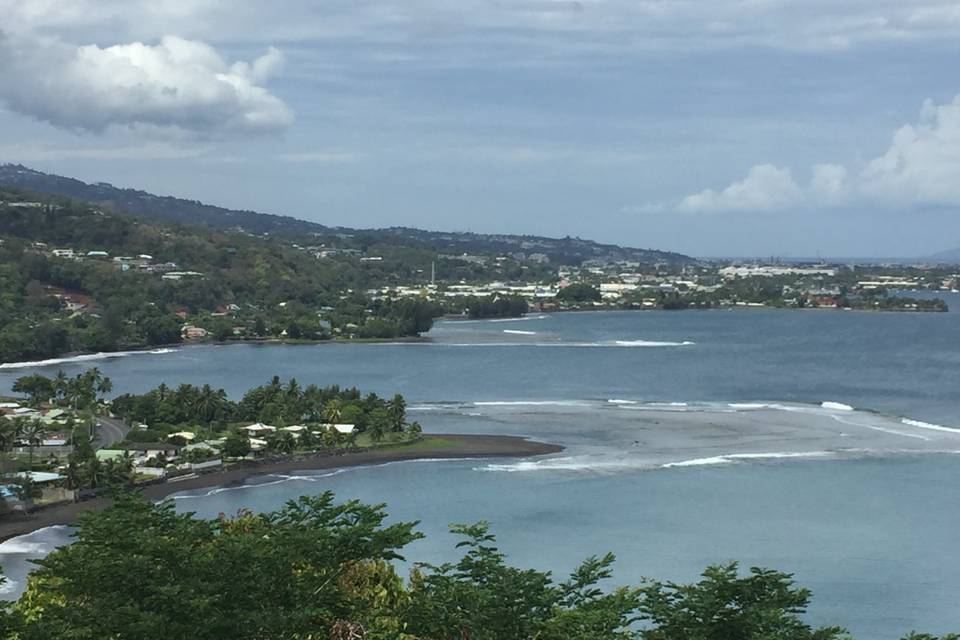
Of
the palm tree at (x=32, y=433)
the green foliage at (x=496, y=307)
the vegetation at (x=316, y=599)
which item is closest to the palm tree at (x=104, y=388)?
the palm tree at (x=32, y=433)

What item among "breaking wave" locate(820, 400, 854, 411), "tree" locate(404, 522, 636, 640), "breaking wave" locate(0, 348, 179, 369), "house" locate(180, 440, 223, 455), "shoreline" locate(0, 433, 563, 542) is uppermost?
"tree" locate(404, 522, 636, 640)

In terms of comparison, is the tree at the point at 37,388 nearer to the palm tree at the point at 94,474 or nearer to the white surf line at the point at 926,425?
the palm tree at the point at 94,474

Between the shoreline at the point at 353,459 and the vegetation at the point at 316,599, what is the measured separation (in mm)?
17262

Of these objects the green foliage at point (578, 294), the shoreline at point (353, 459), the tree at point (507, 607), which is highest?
the tree at point (507, 607)

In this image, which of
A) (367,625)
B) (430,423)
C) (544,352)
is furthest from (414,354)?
(367,625)

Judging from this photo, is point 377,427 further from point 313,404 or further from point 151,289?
point 151,289

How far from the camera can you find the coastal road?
40.4 m

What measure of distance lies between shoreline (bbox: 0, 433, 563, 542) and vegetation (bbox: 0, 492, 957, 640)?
→ 17262 millimetres

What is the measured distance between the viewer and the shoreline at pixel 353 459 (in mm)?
31688

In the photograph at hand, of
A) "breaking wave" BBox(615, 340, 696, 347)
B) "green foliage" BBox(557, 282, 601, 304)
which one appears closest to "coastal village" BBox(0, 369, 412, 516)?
"breaking wave" BBox(615, 340, 696, 347)

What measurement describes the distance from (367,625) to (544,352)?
215 feet

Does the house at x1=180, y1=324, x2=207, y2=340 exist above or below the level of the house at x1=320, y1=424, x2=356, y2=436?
below

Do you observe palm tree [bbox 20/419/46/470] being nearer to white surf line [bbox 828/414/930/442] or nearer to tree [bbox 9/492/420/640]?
tree [bbox 9/492/420/640]

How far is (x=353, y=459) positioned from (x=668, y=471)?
30.2 feet
